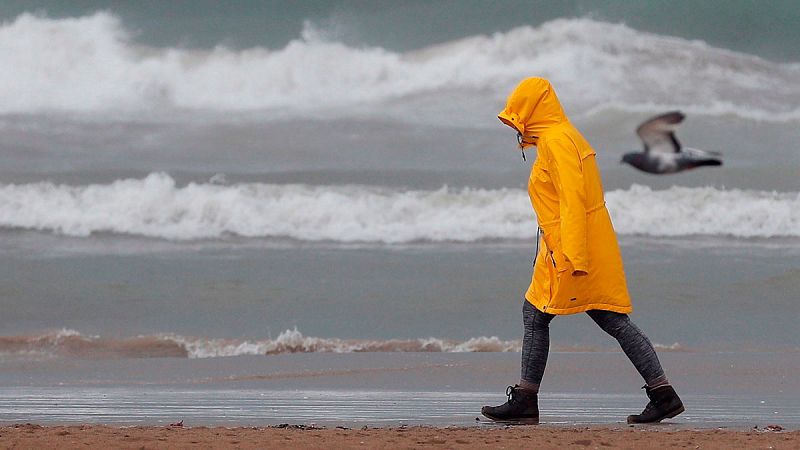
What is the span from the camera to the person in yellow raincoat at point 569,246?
17.1ft

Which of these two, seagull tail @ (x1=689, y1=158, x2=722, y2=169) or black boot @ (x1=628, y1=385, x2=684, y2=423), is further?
black boot @ (x1=628, y1=385, x2=684, y2=423)

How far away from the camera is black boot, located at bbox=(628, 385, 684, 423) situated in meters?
5.42

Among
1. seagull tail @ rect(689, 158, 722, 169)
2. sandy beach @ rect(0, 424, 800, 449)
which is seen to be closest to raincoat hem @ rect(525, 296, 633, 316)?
sandy beach @ rect(0, 424, 800, 449)

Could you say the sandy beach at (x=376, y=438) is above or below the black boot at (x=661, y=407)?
below

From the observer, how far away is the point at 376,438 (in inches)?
184

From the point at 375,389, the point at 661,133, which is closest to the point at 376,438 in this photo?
the point at 661,133

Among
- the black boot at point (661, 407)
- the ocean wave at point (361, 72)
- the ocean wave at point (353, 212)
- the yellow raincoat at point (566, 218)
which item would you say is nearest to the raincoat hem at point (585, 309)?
the yellow raincoat at point (566, 218)

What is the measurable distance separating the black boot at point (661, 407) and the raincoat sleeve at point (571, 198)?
68cm

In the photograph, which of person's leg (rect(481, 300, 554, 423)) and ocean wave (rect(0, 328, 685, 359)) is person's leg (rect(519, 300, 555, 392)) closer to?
person's leg (rect(481, 300, 554, 423))

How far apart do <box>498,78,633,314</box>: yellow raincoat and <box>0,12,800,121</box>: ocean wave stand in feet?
46.5

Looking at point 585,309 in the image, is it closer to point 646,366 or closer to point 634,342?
point 634,342

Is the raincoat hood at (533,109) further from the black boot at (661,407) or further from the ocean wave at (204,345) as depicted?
the ocean wave at (204,345)

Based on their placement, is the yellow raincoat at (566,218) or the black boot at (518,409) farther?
the black boot at (518,409)

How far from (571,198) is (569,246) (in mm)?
193
